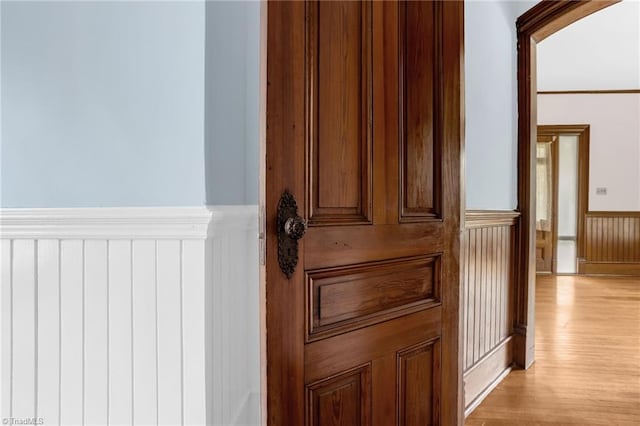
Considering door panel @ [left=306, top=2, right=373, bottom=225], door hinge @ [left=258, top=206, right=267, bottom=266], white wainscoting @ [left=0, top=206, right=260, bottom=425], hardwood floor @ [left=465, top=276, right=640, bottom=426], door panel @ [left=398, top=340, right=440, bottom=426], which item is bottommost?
hardwood floor @ [left=465, top=276, right=640, bottom=426]

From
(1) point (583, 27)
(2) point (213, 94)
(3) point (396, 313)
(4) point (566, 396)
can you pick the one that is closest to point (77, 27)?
(2) point (213, 94)

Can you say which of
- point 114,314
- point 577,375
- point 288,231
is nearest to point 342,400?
point 288,231

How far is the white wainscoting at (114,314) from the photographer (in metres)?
1.27

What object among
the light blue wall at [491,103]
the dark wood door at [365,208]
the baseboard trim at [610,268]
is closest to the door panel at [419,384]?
the dark wood door at [365,208]

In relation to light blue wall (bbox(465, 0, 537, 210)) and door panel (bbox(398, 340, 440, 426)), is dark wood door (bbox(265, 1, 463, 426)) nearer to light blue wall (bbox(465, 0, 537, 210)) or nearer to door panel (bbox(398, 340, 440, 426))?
door panel (bbox(398, 340, 440, 426))

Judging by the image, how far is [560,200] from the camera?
23.5 ft

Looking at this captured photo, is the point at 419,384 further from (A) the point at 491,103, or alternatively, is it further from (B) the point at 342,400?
(A) the point at 491,103

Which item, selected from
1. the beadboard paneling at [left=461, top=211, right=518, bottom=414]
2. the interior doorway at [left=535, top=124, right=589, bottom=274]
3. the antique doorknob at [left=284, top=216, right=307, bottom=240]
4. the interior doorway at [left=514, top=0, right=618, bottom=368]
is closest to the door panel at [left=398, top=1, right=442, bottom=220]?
the antique doorknob at [left=284, top=216, right=307, bottom=240]

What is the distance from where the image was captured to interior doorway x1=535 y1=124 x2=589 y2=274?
692 cm

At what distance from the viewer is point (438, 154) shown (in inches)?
63.6

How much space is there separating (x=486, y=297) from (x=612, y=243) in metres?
5.35

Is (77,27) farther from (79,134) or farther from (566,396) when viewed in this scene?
(566,396)

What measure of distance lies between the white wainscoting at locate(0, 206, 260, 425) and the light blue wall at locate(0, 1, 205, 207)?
0.26 ft

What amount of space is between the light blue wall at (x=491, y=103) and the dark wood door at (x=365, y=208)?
78 cm
